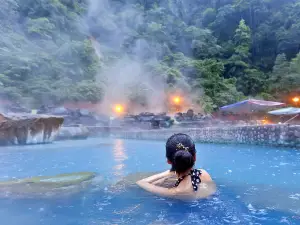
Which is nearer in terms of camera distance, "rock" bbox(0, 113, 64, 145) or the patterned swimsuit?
the patterned swimsuit

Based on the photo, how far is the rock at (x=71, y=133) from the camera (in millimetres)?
13352

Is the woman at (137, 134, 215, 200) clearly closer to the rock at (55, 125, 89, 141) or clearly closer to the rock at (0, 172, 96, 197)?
the rock at (0, 172, 96, 197)

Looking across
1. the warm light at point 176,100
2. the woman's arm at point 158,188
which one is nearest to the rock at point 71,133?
the woman's arm at point 158,188

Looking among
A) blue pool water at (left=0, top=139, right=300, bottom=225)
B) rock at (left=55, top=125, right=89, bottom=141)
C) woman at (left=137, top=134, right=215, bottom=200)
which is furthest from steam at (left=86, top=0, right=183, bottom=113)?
woman at (left=137, top=134, right=215, bottom=200)

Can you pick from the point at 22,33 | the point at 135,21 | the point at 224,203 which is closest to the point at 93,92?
the point at 22,33

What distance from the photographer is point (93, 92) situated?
23.5 metres

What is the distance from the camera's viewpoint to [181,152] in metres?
2.39

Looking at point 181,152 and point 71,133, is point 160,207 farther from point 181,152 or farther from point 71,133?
point 71,133

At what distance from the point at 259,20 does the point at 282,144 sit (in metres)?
28.3

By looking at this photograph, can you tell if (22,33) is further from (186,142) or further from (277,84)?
(186,142)

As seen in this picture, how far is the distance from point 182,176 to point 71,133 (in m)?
12.0

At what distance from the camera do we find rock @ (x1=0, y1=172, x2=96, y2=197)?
→ 3.29m

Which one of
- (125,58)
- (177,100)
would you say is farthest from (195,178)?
(125,58)

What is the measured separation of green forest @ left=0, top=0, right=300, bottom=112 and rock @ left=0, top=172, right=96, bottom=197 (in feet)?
57.8
